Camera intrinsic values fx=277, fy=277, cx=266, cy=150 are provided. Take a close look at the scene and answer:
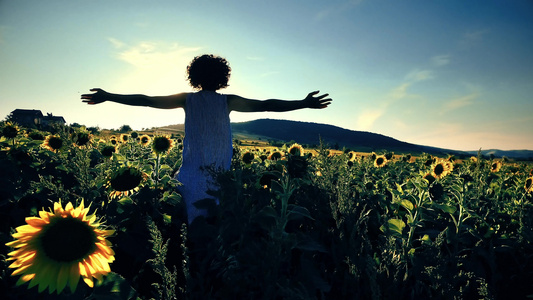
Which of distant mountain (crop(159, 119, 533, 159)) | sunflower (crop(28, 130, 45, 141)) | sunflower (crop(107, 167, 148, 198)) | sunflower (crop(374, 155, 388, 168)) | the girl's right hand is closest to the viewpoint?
sunflower (crop(107, 167, 148, 198))

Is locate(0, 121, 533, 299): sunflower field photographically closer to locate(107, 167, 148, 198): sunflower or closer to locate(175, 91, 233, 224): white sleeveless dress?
locate(107, 167, 148, 198): sunflower

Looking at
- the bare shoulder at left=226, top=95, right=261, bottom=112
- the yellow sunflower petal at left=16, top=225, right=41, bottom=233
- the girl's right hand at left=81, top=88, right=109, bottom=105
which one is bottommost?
the yellow sunflower petal at left=16, top=225, right=41, bottom=233

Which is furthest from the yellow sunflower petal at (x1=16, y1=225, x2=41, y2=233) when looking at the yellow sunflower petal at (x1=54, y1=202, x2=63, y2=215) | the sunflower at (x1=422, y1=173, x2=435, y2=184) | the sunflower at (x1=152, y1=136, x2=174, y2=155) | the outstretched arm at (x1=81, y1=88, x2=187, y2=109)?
the sunflower at (x1=422, y1=173, x2=435, y2=184)

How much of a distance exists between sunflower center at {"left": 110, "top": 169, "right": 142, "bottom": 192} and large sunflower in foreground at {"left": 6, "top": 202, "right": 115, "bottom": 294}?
154cm

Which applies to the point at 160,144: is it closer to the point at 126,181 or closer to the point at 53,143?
the point at 126,181

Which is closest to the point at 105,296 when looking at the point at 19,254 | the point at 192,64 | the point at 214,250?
the point at 19,254

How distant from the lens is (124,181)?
9.02 ft

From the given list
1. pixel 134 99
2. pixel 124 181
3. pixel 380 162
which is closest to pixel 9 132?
pixel 134 99

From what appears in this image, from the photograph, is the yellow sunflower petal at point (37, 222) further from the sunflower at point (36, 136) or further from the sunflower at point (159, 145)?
the sunflower at point (36, 136)

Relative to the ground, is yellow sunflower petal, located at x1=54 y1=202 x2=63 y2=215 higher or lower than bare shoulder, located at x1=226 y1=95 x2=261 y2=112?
lower

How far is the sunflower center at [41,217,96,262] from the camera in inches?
48.2

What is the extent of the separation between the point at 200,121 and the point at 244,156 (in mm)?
1563

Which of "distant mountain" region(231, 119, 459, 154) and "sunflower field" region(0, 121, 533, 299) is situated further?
"distant mountain" region(231, 119, 459, 154)

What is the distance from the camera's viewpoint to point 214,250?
163 cm
